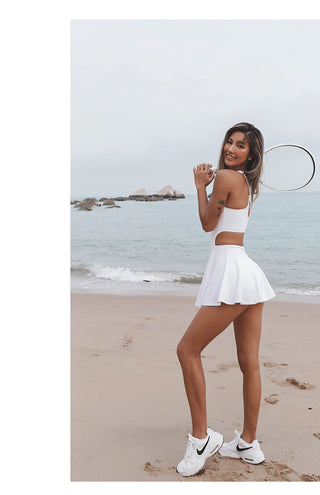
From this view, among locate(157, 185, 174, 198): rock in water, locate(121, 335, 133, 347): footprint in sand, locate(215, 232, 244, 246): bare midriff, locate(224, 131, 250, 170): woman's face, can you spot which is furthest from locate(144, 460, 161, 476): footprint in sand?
locate(157, 185, 174, 198): rock in water

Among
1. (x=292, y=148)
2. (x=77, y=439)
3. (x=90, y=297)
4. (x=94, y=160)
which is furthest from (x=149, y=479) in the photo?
(x=94, y=160)

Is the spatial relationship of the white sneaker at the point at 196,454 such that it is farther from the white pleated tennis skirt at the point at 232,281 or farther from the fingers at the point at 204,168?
the fingers at the point at 204,168

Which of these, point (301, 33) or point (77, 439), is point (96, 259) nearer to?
point (301, 33)

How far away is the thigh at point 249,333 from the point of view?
2.28 m

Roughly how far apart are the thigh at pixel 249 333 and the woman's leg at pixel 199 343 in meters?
0.08

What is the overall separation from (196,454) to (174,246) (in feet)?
34.0

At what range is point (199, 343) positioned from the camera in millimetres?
2203

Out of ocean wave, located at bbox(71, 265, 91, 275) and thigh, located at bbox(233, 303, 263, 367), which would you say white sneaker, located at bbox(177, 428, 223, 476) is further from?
ocean wave, located at bbox(71, 265, 91, 275)

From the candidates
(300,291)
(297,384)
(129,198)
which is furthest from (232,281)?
(129,198)

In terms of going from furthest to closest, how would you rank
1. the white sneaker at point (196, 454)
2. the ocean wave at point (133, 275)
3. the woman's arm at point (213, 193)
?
the ocean wave at point (133, 275)
the white sneaker at point (196, 454)
the woman's arm at point (213, 193)

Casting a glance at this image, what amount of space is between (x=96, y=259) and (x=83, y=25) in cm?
646

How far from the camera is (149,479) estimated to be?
2254 mm

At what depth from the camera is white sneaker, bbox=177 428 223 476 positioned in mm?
2238

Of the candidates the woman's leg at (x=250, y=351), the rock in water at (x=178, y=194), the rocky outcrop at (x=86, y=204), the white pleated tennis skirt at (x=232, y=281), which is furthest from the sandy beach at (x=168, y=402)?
the rocky outcrop at (x=86, y=204)
